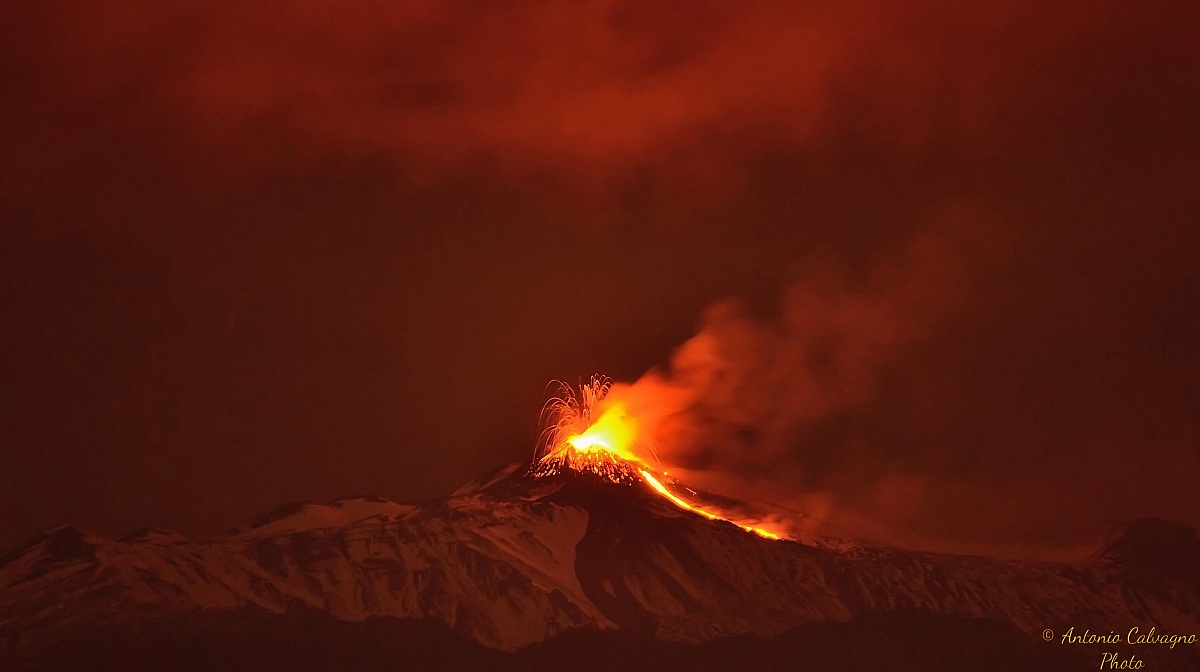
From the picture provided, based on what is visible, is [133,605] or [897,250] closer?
[133,605]

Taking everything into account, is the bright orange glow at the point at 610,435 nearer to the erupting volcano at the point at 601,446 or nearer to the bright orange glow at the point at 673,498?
the erupting volcano at the point at 601,446

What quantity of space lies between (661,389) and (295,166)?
10.9ft

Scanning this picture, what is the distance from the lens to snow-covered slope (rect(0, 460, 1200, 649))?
724 cm

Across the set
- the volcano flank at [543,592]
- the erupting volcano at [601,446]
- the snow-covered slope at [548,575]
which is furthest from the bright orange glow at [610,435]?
the snow-covered slope at [548,575]

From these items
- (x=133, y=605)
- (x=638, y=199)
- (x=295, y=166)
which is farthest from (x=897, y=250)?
(x=133, y=605)

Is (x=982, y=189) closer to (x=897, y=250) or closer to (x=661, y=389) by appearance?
(x=897, y=250)

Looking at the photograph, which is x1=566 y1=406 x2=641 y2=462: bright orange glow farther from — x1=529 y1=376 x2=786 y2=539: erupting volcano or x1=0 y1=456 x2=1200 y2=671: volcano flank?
x1=0 y1=456 x2=1200 y2=671: volcano flank

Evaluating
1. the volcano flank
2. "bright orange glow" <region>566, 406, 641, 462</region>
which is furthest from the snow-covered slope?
"bright orange glow" <region>566, 406, 641, 462</region>

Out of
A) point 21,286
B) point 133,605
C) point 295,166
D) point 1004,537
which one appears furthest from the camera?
point 1004,537

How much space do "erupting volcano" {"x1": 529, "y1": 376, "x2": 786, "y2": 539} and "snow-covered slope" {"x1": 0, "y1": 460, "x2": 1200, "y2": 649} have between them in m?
0.11

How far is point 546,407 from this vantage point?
8.51m

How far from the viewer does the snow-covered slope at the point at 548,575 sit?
Answer: 724cm

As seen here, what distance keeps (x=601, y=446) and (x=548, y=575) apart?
1.33m

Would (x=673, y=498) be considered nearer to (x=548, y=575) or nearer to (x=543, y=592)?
(x=548, y=575)
